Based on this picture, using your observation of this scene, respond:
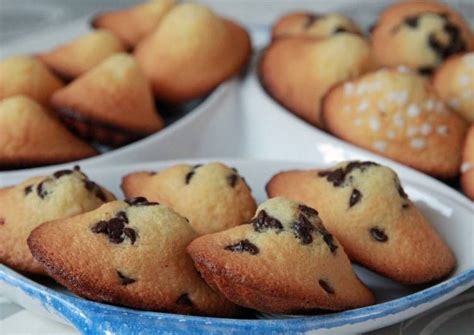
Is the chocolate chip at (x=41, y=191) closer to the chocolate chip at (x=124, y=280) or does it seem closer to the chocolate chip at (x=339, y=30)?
the chocolate chip at (x=124, y=280)

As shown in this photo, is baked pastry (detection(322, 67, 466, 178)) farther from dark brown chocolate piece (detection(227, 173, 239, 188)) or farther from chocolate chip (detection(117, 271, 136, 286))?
chocolate chip (detection(117, 271, 136, 286))

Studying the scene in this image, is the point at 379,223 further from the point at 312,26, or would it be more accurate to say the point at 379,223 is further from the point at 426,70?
the point at 312,26

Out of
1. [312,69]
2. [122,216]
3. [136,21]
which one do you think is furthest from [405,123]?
[136,21]

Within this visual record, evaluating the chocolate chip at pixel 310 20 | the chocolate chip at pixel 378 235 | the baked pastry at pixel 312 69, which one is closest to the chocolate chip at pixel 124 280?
the chocolate chip at pixel 378 235

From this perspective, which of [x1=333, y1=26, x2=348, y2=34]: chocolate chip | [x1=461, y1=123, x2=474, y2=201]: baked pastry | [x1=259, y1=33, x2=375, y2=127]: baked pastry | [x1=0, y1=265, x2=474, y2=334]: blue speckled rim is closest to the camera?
[x1=0, y1=265, x2=474, y2=334]: blue speckled rim

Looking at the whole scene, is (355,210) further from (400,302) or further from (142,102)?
(142,102)

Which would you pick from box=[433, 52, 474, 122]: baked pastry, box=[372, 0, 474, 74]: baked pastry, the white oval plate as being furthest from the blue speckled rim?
box=[372, 0, 474, 74]: baked pastry
